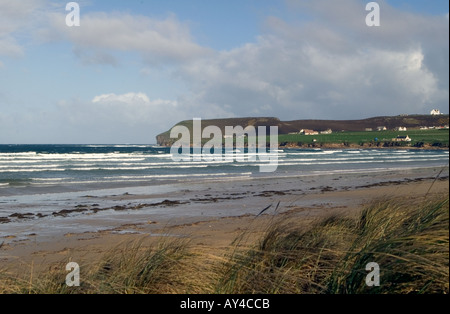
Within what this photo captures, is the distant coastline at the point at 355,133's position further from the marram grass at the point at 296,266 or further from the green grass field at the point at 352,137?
the marram grass at the point at 296,266

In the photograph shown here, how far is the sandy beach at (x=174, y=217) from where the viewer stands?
8148mm

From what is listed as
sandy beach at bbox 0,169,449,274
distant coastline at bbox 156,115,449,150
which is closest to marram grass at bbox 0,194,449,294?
sandy beach at bbox 0,169,449,274

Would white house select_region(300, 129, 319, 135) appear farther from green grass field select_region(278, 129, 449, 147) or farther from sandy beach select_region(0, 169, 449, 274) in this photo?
sandy beach select_region(0, 169, 449, 274)

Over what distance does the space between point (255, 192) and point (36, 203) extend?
9.30 metres

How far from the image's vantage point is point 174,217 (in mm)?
13117

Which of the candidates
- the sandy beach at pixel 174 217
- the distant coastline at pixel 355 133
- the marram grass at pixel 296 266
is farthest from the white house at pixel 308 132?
the marram grass at pixel 296 266

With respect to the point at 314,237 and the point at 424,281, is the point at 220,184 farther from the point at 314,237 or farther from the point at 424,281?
the point at 424,281

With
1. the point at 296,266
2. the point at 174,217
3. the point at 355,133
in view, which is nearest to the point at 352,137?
the point at 355,133

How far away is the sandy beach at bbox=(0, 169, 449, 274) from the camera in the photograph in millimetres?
8148

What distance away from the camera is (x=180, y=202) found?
16781mm

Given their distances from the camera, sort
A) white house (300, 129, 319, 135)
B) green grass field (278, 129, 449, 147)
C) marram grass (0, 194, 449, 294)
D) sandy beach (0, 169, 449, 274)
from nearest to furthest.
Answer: marram grass (0, 194, 449, 294), sandy beach (0, 169, 449, 274), green grass field (278, 129, 449, 147), white house (300, 129, 319, 135)
